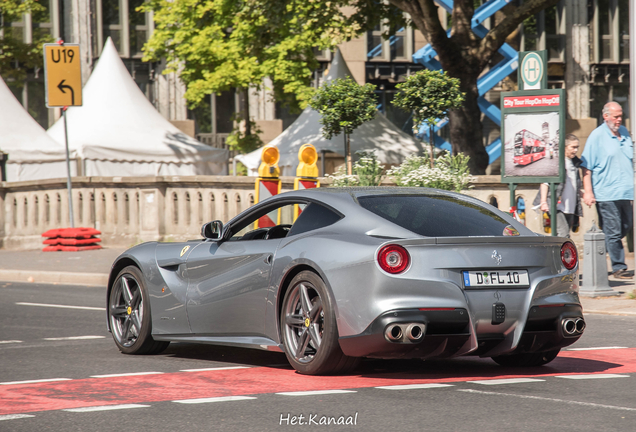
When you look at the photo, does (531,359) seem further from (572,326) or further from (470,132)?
(470,132)

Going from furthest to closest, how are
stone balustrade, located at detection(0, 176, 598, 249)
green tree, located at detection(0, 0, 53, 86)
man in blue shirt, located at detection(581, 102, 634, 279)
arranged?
green tree, located at detection(0, 0, 53, 86)
stone balustrade, located at detection(0, 176, 598, 249)
man in blue shirt, located at detection(581, 102, 634, 279)

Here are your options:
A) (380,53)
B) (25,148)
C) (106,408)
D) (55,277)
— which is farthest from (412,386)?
(380,53)

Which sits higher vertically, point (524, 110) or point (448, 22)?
point (448, 22)

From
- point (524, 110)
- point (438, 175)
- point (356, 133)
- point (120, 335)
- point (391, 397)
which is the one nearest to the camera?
point (391, 397)

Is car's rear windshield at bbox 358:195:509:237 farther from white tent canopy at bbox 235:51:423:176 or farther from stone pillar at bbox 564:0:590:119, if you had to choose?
stone pillar at bbox 564:0:590:119

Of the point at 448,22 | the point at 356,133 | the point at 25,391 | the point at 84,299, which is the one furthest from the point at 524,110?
the point at 448,22

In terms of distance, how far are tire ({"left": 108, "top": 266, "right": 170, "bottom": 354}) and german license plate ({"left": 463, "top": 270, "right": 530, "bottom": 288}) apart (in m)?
2.83

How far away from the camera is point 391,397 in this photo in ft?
19.1

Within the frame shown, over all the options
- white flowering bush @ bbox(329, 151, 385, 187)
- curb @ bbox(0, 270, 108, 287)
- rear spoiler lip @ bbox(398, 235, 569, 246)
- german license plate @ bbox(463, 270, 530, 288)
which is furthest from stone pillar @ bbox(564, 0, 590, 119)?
german license plate @ bbox(463, 270, 530, 288)

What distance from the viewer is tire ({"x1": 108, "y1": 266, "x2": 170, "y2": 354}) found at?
7945mm

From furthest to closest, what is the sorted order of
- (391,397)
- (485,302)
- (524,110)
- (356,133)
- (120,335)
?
(356,133), (524,110), (120,335), (485,302), (391,397)

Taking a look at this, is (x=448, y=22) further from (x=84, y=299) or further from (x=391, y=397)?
(x=391, y=397)

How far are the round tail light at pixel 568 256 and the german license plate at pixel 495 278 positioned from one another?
1.35ft

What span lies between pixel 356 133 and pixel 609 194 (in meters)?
13.1
